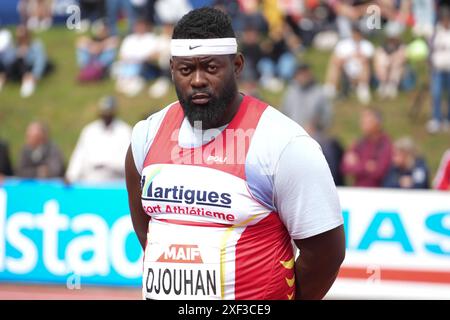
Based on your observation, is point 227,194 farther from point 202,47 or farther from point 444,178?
point 444,178

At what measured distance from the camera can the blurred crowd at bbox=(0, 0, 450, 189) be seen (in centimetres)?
1186

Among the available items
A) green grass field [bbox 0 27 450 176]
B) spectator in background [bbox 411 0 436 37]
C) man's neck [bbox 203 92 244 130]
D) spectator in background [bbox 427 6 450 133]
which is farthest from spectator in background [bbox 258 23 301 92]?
man's neck [bbox 203 92 244 130]

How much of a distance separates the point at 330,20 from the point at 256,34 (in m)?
1.12

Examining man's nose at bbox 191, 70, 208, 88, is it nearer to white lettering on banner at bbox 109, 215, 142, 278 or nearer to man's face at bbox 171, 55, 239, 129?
man's face at bbox 171, 55, 239, 129

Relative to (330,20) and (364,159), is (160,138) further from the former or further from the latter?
(330,20)

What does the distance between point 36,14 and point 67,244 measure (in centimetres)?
650

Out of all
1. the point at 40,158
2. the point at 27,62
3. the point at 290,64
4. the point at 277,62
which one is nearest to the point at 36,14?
the point at 27,62

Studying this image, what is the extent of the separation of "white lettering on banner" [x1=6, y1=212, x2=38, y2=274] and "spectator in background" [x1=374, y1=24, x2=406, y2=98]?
5728 mm

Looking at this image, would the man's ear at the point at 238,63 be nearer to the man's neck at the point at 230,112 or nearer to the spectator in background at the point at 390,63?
the man's neck at the point at 230,112

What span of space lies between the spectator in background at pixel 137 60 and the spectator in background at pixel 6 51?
179cm

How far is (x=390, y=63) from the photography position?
1356cm

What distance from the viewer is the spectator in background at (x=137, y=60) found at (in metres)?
14.3

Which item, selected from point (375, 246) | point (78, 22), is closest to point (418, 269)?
point (375, 246)

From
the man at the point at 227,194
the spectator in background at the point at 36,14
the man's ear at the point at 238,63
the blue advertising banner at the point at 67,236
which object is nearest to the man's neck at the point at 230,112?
the man at the point at 227,194
